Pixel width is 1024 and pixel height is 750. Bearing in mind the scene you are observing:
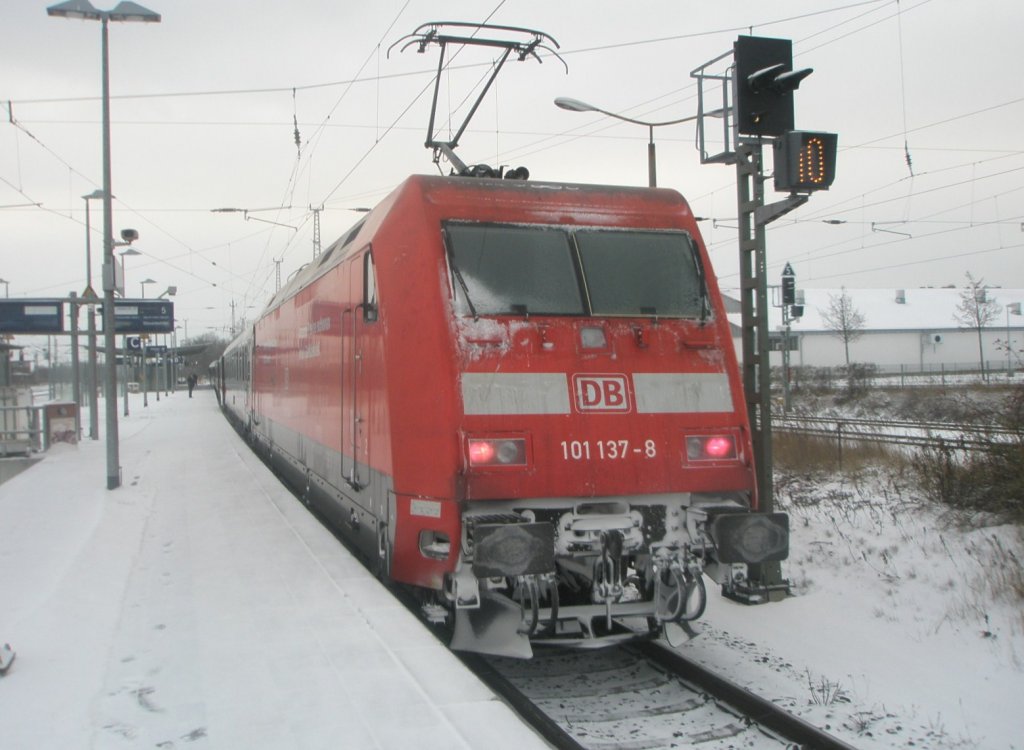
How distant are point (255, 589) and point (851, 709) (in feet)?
14.5

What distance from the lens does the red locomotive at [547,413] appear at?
6.06 metres

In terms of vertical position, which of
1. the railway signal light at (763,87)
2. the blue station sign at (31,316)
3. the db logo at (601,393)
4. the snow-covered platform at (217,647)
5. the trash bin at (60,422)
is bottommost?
the snow-covered platform at (217,647)

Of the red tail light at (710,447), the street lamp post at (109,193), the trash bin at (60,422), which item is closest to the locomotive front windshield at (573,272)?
the red tail light at (710,447)

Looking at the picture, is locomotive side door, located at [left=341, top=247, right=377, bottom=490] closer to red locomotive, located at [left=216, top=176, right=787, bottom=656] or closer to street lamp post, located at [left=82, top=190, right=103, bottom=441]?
red locomotive, located at [left=216, top=176, right=787, bottom=656]

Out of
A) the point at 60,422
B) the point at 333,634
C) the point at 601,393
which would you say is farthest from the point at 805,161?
the point at 60,422

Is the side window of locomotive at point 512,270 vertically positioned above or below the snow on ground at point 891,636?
above

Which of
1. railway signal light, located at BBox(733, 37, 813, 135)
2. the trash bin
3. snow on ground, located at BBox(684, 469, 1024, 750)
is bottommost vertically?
snow on ground, located at BBox(684, 469, 1024, 750)

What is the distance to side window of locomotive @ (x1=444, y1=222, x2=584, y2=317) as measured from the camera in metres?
6.47

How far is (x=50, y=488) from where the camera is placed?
46.4 ft

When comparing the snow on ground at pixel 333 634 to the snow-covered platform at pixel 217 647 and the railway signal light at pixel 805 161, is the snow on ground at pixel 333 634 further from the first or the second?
the railway signal light at pixel 805 161

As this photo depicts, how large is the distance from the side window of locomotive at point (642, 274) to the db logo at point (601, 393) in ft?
1.79

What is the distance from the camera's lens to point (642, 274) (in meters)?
7.00

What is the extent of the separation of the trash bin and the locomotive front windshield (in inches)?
661

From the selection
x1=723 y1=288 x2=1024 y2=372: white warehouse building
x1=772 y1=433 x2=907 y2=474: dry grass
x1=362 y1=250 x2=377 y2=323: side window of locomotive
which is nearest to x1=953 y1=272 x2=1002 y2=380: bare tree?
x1=723 y1=288 x2=1024 y2=372: white warehouse building
